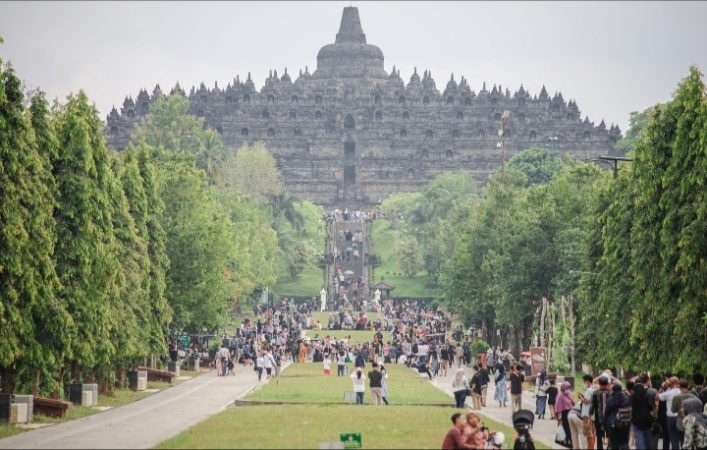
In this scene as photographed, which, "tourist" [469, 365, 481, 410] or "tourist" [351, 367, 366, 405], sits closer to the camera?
"tourist" [469, 365, 481, 410]

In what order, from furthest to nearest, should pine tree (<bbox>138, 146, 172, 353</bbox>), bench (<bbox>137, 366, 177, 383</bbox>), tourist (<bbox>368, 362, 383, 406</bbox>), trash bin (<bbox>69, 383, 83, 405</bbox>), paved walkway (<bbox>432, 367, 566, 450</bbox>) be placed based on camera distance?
bench (<bbox>137, 366, 177, 383</bbox>) < pine tree (<bbox>138, 146, 172, 353</bbox>) < trash bin (<bbox>69, 383, 83, 405</bbox>) < tourist (<bbox>368, 362, 383, 406</bbox>) < paved walkway (<bbox>432, 367, 566, 450</bbox>)

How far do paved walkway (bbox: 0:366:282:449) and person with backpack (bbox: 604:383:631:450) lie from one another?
32.0 ft

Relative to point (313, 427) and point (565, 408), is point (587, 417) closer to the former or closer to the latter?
point (565, 408)

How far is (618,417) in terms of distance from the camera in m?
34.6

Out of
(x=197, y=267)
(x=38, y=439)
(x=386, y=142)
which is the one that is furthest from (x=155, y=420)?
(x=386, y=142)

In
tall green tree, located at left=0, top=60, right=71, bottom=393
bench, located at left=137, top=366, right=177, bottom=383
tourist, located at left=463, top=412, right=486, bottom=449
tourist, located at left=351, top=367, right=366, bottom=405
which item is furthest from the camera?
bench, located at left=137, top=366, right=177, bottom=383

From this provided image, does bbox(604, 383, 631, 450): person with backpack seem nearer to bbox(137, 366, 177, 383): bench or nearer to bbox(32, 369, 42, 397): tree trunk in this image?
bbox(32, 369, 42, 397): tree trunk

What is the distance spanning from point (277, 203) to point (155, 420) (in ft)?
364

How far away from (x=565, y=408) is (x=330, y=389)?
20.4 meters

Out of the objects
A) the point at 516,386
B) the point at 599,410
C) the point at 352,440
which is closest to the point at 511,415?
the point at 516,386

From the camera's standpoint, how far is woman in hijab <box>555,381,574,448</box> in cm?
3797

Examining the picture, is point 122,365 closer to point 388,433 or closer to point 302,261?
point 388,433

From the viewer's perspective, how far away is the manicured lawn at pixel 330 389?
52.8 meters

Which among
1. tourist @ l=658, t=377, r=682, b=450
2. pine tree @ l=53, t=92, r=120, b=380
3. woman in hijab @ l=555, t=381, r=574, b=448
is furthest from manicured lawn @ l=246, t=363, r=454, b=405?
tourist @ l=658, t=377, r=682, b=450
